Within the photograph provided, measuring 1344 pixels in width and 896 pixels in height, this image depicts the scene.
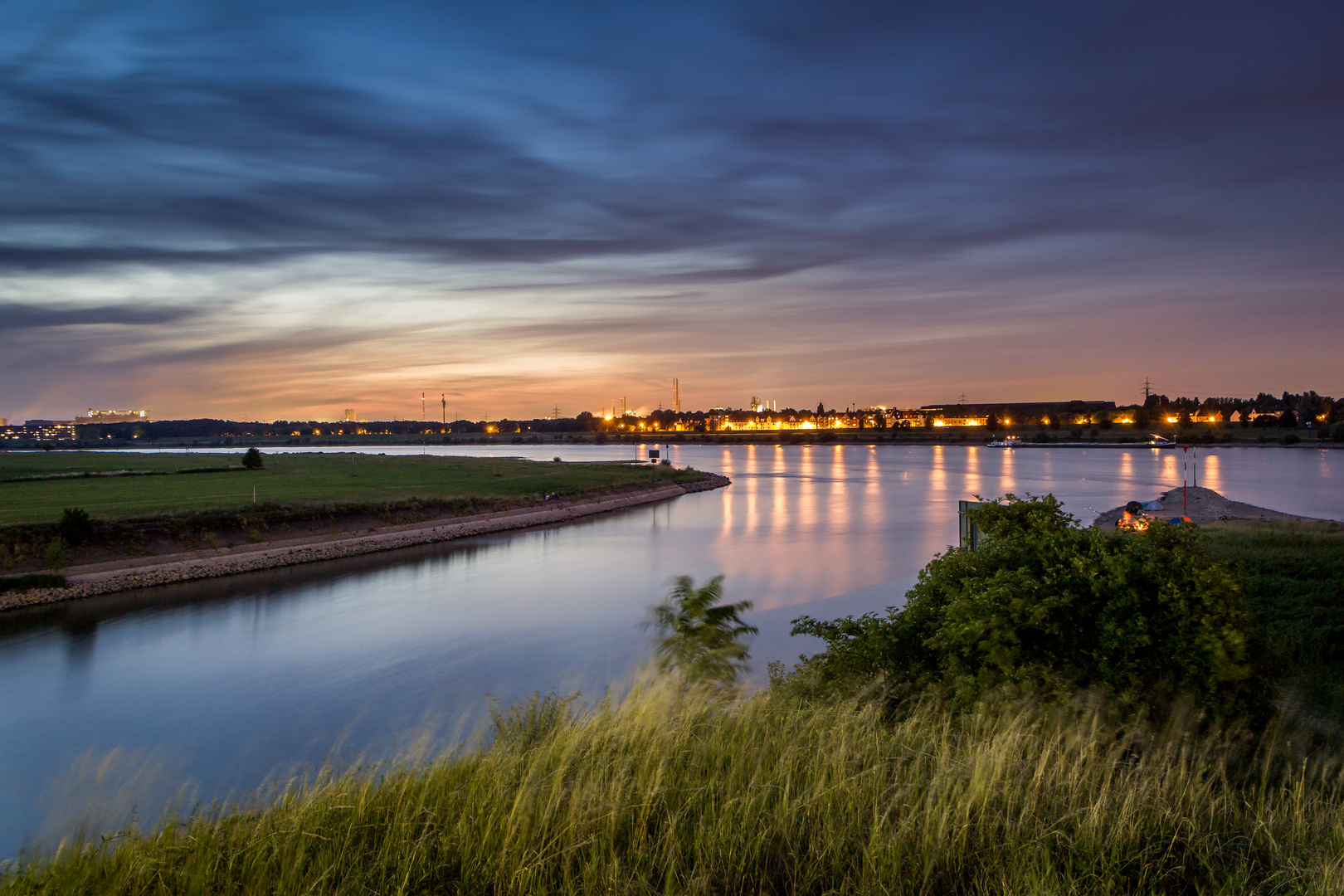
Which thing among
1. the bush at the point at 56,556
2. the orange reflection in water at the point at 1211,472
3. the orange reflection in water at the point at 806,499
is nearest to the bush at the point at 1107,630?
the bush at the point at 56,556

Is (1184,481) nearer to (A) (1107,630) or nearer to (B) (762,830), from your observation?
(A) (1107,630)

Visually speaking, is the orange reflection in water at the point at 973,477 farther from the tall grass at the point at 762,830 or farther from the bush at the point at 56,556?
the tall grass at the point at 762,830

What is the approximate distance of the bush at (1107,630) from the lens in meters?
6.55

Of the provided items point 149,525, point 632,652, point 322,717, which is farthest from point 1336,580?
point 149,525

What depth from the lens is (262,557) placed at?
108ft

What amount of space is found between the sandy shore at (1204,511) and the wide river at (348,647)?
300 inches

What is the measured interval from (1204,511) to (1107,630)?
4456 cm

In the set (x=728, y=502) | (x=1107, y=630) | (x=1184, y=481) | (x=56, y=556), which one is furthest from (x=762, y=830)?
(x=728, y=502)

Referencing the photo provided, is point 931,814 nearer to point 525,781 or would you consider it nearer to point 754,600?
point 525,781

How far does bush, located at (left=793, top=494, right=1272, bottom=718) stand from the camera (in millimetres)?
6547

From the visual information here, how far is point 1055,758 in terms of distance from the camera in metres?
5.66

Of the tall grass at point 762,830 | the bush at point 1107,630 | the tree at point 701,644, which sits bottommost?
the tree at point 701,644

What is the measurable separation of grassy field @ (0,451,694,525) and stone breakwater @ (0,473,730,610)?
Result: 11.5 ft

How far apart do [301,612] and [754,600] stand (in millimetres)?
15625
